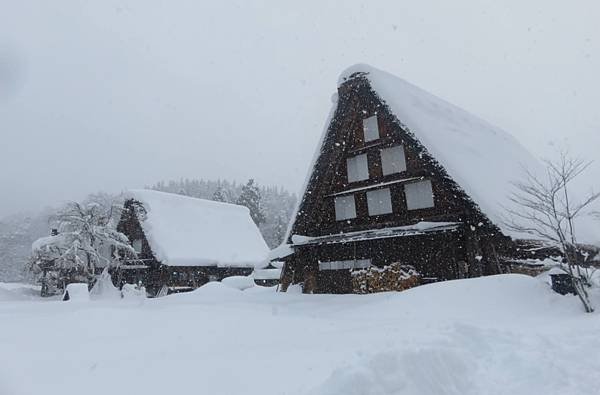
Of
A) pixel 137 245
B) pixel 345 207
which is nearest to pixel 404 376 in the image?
pixel 345 207

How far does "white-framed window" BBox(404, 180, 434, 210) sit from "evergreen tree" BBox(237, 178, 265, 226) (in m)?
39.9

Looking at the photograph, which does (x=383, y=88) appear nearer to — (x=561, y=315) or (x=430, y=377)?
(x=561, y=315)

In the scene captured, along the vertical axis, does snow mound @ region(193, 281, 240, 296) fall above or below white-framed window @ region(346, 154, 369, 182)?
below

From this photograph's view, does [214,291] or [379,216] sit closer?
[379,216]

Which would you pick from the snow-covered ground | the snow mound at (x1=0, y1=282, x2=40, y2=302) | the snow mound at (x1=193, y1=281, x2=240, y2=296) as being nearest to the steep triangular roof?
the snow mound at (x1=193, y1=281, x2=240, y2=296)

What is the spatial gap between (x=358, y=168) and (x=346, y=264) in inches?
168

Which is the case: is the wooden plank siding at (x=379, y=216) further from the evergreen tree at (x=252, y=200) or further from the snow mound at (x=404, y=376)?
the evergreen tree at (x=252, y=200)

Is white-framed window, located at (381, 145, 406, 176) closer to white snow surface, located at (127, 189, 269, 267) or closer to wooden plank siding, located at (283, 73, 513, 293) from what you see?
wooden plank siding, located at (283, 73, 513, 293)

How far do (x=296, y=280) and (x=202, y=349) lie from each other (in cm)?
1266

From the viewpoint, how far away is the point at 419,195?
15.2m


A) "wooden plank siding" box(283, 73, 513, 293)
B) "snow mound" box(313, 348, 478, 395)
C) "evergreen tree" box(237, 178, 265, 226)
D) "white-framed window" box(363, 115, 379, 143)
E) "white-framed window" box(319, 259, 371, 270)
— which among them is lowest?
"snow mound" box(313, 348, 478, 395)

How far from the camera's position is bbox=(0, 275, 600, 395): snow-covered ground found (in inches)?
172

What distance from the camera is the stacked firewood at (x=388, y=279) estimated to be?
14.5m

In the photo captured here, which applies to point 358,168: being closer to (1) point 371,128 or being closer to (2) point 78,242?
(1) point 371,128
